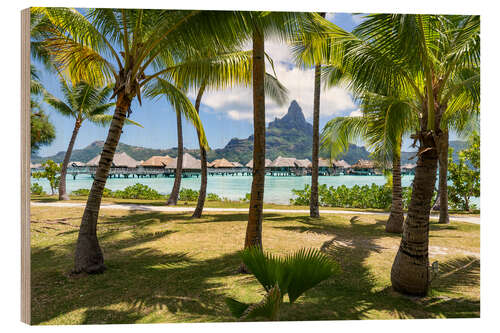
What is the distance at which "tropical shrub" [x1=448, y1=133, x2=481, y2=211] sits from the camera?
4.81m

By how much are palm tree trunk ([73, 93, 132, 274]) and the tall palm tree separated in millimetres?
903

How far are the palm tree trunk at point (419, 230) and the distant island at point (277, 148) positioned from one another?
1.97 m

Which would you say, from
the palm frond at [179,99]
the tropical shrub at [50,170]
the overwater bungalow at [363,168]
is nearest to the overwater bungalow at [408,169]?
the overwater bungalow at [363,168]

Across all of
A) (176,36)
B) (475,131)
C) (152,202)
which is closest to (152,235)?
(152,202)

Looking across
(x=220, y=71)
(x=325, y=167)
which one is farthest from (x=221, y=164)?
(x=325, y=167)

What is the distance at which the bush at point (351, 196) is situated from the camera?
19.6 ft

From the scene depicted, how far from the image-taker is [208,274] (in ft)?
10.3

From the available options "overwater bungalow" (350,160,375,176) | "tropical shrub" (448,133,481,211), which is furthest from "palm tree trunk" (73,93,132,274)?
"tropical shrub" (448,133,481,211)

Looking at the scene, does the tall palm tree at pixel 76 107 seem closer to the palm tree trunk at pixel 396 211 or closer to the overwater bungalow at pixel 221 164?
the overwater bungalow at pixel 221 164

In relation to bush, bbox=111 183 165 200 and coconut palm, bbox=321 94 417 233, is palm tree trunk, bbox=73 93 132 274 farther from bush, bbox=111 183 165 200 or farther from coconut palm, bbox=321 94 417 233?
coconut palm, bbox=321 94 417 233

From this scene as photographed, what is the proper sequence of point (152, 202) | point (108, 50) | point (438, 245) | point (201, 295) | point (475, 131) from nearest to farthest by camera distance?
1. point (201, 295)
2. point (108, 50)
3. point (438, 245)
4. point (475, 131)
5. point (152, 202)

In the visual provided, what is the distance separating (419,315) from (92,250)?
137 inches

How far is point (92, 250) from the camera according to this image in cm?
306
